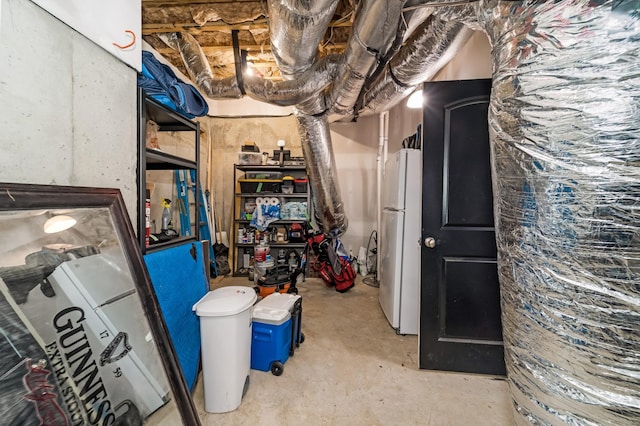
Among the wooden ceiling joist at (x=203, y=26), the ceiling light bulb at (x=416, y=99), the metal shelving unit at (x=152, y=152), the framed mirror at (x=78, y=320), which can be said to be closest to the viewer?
the framed mirror at (x=78, y=320)

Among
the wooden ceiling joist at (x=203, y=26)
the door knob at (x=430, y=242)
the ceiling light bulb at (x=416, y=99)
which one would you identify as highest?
the wooden ceiling joist at (x=203, y=26)

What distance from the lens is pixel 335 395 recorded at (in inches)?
63.3

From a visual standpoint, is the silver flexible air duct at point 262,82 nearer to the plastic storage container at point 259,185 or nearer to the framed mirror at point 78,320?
the plastic storage container at point 259,185

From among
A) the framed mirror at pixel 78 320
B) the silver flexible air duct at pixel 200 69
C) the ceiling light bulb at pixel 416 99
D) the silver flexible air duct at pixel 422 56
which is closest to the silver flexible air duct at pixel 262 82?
the silver flexible air duct at pixel 200 69

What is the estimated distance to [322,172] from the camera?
3.50 meters

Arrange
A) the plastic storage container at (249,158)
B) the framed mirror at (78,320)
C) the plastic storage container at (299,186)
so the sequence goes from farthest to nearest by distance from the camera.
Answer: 1. the plastic storage container at (299,186)
2. the plastic storage container at (249,158)
3. the framed mirror at (78,320)

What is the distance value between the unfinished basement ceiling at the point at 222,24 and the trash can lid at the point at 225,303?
2.16 meters

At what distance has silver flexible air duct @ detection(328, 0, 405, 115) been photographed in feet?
4.72

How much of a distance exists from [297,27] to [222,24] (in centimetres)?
129

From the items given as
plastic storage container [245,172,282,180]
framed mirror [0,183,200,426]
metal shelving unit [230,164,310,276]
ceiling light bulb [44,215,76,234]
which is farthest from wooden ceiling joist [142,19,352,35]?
ceiling light bulb [44,215,76,234]

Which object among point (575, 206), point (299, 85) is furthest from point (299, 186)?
point (575, 206)

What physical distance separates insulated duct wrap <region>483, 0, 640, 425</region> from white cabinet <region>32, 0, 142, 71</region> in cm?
165

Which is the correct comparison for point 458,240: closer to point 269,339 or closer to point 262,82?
point 269,339

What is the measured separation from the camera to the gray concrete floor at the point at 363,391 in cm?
144
